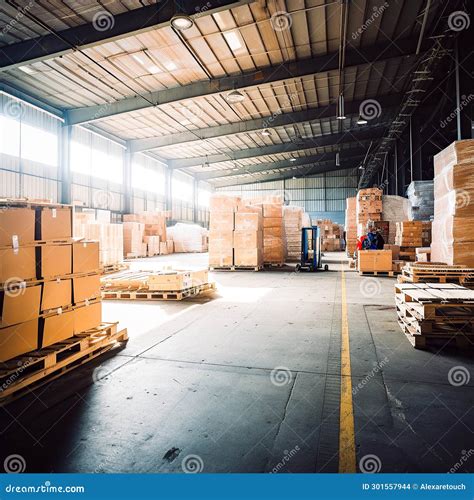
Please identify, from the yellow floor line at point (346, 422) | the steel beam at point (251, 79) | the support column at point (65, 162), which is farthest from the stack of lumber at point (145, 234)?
the yellow floor line at point (346, 422)

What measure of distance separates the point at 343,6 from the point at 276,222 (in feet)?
25.6

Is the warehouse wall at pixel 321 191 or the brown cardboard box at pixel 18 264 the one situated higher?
the warehouse wall at pixel 321 191

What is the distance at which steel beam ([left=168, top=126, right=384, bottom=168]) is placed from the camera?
67.9 feet

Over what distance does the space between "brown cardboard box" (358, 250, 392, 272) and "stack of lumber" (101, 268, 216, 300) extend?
6.40m

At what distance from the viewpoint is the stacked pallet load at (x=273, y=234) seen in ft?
47.8

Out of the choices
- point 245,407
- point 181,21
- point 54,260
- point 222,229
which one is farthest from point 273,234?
point 245,407

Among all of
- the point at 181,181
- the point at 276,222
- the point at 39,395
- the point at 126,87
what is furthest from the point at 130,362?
the point at 181,181

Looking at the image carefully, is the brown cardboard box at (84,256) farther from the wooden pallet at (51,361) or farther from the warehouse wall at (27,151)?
the warehouse wall at (27,151)

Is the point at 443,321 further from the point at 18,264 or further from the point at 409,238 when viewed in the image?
the point at 409,238

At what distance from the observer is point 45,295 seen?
3.56 metres

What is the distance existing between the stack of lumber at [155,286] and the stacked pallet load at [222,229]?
4.95m

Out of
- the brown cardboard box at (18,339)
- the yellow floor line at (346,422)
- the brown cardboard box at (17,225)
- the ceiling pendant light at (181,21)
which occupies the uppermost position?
the ceiling pendant light at (181,21)

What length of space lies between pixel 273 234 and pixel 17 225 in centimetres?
1211

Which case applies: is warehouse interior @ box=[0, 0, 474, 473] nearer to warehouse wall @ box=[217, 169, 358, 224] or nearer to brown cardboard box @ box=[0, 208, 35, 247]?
brown cardboard box @ box=[0, 208, 35, 247]
